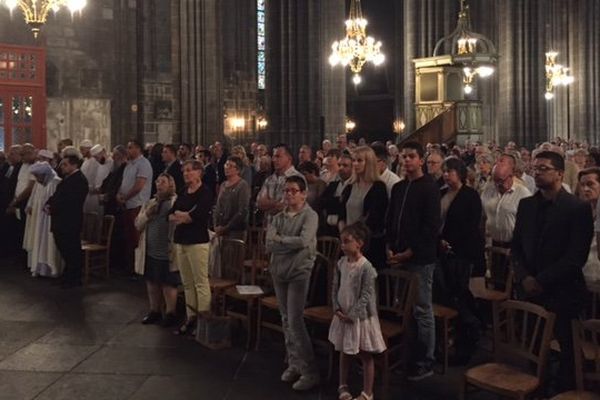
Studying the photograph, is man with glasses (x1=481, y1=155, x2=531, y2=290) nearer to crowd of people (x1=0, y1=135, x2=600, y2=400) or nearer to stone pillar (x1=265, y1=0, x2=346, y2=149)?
crowd of people (x1=0, y1=135, x2=600, y2=400)

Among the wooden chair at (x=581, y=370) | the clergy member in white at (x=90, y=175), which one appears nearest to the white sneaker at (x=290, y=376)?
the wooden chair at (x=581, y=370)

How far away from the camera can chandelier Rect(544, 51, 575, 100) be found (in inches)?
1264

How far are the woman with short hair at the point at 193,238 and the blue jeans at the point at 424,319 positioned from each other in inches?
88.0

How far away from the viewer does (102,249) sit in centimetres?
1055

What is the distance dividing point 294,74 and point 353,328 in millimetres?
16585

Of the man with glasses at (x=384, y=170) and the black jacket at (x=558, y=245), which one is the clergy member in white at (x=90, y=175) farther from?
the black jacket at (x=558, y=245)

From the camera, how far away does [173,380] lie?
6.29 m

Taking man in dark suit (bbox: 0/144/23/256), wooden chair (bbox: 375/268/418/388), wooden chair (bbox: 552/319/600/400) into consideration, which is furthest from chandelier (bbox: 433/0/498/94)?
wooden chair (bbox: 552/319/600/400)

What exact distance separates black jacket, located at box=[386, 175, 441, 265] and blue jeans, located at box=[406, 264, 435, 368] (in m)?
0.09

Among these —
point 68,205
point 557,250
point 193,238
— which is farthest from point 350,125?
point 557,250

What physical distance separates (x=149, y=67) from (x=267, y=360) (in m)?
20.2

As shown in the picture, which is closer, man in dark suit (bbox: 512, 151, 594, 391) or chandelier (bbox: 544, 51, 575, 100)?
man in dark suit (bbox: 512, 151, 594, 391)

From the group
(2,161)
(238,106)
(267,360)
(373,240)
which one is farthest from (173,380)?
(238,106)

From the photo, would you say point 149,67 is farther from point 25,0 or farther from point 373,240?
point 373,240
